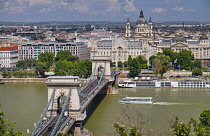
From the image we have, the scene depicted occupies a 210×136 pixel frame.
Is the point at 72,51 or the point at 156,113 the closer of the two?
the point at 156,113

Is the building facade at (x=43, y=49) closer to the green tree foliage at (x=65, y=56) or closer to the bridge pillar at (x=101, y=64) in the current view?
the green tree foliage at (x=65, y=56)

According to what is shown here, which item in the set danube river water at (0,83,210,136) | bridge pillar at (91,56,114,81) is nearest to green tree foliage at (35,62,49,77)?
danube river water at (0,83,210,136)

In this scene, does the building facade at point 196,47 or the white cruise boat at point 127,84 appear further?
the building facade at point 196,47

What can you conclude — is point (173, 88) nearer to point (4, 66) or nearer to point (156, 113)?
point (156, 113)

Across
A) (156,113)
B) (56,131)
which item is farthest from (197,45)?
(56,131)

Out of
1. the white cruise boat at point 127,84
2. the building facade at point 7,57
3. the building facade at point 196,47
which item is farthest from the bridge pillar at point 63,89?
the building facade at point 196,47

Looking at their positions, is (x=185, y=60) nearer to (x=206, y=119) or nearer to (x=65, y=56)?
(x=65, y=56)

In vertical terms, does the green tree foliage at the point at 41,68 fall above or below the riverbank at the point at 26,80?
above
